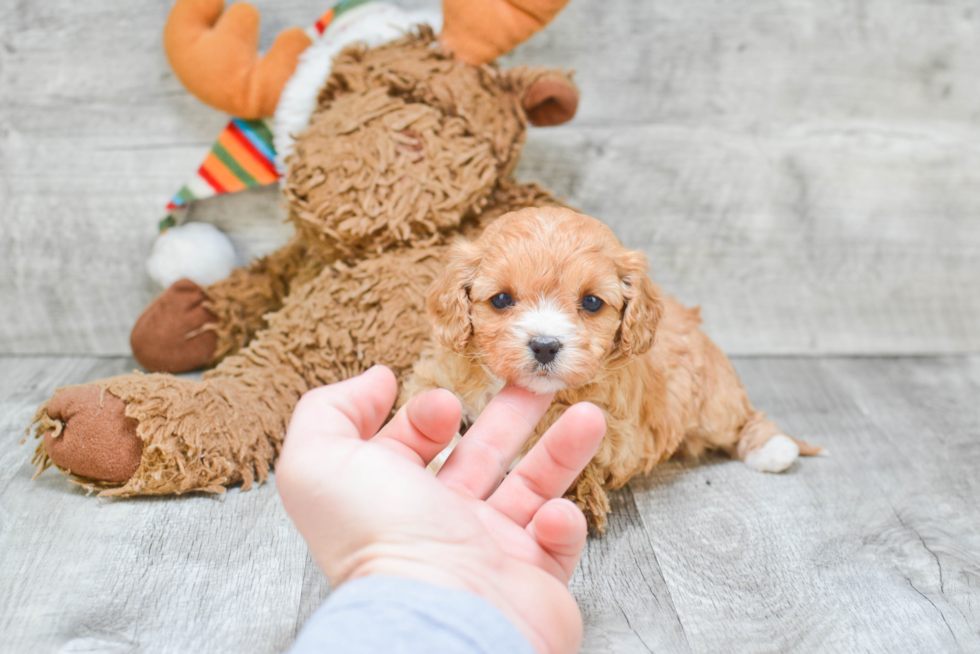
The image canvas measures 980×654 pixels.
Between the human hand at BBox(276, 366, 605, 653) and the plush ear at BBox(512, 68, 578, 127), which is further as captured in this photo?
the plush ear at BBox(512, 68, 578, 127)

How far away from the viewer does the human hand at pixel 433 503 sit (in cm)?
115

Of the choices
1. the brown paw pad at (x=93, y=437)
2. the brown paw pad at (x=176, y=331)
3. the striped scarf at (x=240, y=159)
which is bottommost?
the brown paw pad at (x=176, y=331)

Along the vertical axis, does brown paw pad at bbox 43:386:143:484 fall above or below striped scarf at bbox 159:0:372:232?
below

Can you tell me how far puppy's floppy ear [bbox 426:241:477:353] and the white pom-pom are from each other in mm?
1157

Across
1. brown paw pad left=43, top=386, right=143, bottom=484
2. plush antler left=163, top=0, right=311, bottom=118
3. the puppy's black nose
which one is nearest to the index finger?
the puppy's black nose

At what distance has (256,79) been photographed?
220 centimetres

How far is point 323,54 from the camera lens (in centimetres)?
217

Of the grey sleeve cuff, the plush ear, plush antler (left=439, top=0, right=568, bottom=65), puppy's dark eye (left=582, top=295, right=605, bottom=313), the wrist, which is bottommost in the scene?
the wrist

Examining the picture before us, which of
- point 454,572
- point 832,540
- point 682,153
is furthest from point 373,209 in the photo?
point 832,540

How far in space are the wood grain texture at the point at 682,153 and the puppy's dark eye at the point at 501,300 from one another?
1.19m

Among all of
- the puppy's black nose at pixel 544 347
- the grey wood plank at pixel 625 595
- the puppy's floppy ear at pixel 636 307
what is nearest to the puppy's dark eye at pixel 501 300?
the puppy's black nose at pixel 544 347

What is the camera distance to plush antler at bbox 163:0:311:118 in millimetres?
2160

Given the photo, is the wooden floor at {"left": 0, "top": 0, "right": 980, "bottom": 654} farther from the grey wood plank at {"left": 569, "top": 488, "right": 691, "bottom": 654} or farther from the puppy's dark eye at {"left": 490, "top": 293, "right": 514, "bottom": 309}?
the puppy's dark eye at {"left": 490, "top": 293, "right": 514, "bottom": 309}

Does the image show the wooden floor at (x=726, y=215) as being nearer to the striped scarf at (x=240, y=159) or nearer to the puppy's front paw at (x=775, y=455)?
the puppy's front paw at (x=775, y=455)
